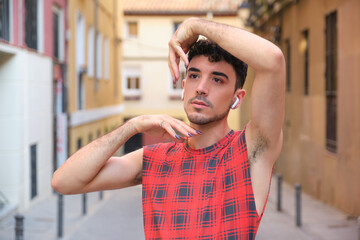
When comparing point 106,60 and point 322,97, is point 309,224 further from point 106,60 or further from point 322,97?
point 106,60

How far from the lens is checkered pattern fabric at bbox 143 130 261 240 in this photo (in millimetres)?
2477

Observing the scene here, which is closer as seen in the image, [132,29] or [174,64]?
[174,64]

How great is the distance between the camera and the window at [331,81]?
42.0 ft

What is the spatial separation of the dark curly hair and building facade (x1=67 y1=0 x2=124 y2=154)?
1412cm

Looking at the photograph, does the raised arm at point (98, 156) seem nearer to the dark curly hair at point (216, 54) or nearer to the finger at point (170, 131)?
the finger at point (170, 131)

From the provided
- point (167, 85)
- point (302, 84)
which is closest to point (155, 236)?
point (302, 84)

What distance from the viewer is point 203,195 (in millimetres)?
2537

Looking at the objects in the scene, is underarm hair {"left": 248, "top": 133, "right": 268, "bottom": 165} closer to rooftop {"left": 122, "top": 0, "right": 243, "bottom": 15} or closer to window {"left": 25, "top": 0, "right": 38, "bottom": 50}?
window {"left": 25, "top": 0, "right": 38, "bottom": 50}

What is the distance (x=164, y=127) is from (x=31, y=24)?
35.7 ft

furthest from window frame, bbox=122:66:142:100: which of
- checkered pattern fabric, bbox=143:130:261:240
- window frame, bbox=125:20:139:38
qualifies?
checkered pattern fabric, bbox=143:130:261:240

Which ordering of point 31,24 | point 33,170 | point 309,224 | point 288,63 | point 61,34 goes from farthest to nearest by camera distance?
point 288,63 < point 61,34 < point 33,170 < point 31,24 < point 309,224

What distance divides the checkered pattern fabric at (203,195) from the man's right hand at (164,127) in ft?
0.56

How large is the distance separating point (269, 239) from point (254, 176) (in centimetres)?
683

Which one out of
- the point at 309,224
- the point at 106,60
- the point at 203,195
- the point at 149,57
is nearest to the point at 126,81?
the point at 149,57
